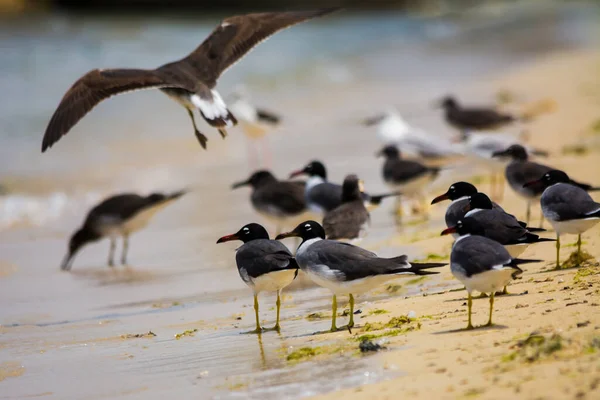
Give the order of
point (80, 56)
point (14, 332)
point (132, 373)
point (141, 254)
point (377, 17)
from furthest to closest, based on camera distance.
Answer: point (377, 17) → point (80, 56) → point (141, 254) → point (14, 332) → point (132, 373)

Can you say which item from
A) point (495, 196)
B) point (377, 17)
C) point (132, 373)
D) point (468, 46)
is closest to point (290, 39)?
point (468, 46)

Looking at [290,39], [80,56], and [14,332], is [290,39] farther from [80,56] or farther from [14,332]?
[14,332]

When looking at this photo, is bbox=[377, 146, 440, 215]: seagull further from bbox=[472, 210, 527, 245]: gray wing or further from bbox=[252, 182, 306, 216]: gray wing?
bbox=[472, 210, 527, 245]: gray wing

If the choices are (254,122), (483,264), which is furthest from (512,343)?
(254,122)

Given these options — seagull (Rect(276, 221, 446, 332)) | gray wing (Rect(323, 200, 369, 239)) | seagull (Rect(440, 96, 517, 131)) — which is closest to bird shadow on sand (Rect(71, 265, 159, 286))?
gray wing (Rect(323, 200, 369, 239))

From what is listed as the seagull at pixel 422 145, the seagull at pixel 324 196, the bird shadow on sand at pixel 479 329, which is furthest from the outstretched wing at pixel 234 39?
the bird shadow on sand at pixel 479 329

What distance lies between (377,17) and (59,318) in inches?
1290

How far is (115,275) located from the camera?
32.0 feet

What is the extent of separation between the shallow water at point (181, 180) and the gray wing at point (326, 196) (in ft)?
1.63

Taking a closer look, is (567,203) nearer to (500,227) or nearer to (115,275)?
(500,227)

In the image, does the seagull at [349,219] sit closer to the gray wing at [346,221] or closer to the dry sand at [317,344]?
the gray wing at [346,221]

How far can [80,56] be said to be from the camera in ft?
82.9

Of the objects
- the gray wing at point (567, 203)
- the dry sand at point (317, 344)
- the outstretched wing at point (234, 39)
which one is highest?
the outstretched wing at point (234, 39)

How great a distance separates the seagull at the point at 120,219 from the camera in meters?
10.7
